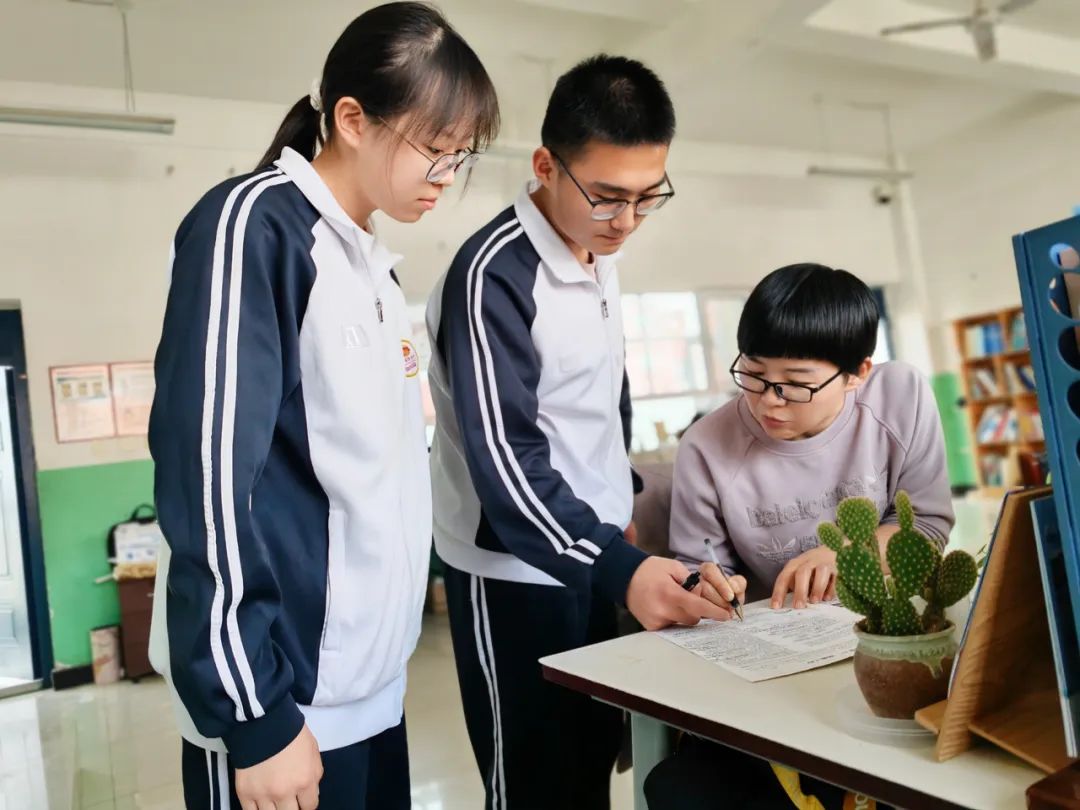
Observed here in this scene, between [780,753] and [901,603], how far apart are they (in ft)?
0.58

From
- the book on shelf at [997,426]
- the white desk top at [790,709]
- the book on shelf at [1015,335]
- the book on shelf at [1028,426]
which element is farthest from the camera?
the book on shelf at [997,426]

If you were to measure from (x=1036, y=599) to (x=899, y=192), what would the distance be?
876 centimetres

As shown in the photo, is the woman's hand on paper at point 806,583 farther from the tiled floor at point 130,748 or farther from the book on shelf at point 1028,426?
the book on shelf at point 1028,426

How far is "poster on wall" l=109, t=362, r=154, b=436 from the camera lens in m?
5.16

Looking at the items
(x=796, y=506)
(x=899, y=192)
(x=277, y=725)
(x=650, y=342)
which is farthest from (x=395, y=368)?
(x=899, y=192)

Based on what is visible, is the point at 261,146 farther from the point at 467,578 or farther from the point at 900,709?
the point at 900,709

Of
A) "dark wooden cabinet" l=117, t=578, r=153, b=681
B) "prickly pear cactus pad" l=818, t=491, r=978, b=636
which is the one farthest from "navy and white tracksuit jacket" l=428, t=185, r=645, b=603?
"dark wooden cabinet" l=117, t=578, r=153, b=681

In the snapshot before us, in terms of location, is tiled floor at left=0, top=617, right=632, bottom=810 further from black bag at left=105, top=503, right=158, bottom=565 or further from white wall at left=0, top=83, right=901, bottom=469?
white wall at left=0, top=83, right=901, bottom=469

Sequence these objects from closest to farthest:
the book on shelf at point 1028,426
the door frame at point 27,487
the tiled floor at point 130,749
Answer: the tiled floor at point 130,749 < the door frame at point 27,487 < the book on shelf at point 1028,426

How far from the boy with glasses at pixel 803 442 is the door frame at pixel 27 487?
4.70 m

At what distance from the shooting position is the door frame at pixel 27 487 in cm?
491

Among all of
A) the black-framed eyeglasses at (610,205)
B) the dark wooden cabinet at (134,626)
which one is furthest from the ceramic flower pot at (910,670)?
the dark wooden cabinet at (134,626)

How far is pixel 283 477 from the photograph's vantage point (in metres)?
0.91

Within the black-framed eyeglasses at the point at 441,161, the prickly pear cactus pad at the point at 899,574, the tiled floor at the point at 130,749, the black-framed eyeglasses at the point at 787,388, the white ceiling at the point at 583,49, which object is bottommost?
the tiled floor at the point at 130,749
